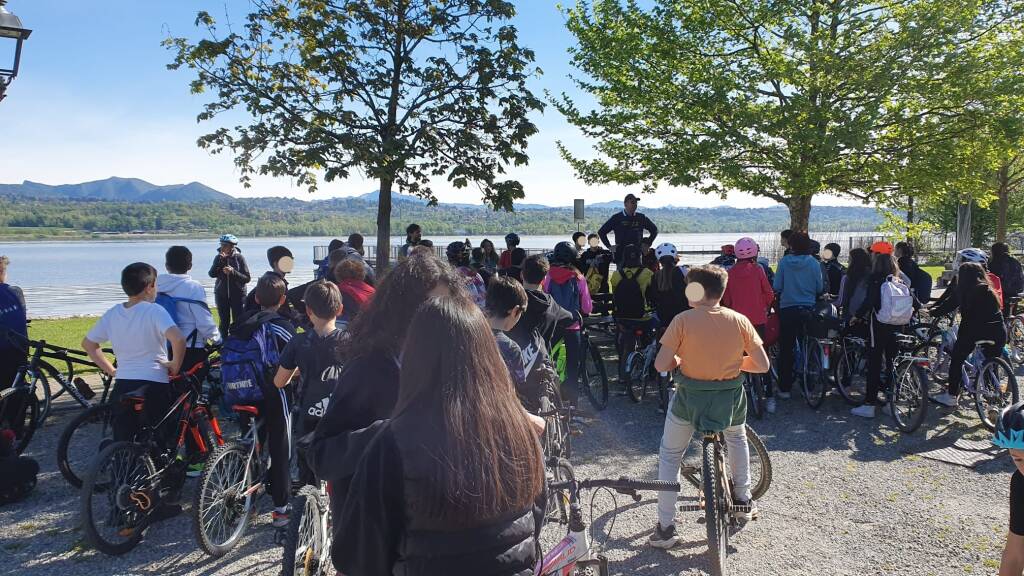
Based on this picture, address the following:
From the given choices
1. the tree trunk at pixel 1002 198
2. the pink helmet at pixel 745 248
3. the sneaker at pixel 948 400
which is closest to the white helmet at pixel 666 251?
the pink helmet at pixel 745 248

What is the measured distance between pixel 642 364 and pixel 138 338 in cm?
557

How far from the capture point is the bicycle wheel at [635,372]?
317 inches

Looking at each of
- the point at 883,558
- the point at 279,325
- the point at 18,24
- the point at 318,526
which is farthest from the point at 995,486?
the point at 18,24

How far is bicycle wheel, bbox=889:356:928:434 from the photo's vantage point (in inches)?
259

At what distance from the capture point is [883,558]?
4.14m

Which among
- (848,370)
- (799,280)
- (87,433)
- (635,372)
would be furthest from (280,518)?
(848,370)

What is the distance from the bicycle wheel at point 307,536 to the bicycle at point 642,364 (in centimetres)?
487

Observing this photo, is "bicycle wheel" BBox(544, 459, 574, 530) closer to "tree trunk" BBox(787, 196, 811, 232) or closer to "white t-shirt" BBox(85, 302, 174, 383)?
"white t-shirt" BBox(85, 302, 174, 383)

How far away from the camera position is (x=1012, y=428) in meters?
2.24

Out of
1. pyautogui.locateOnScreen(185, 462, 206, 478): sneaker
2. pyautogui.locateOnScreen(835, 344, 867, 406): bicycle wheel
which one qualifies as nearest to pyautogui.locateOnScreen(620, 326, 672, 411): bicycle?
pyautogui.locateOnScreen(835, 344, 867, 406): bicycle wheel

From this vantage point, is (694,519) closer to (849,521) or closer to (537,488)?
(849,521)

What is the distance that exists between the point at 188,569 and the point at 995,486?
6.05 metres

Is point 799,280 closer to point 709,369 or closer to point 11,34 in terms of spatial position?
point 709,369

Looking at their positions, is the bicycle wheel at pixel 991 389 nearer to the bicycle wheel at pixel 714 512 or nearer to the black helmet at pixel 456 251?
the bicycle wheel at pixel 714 512
